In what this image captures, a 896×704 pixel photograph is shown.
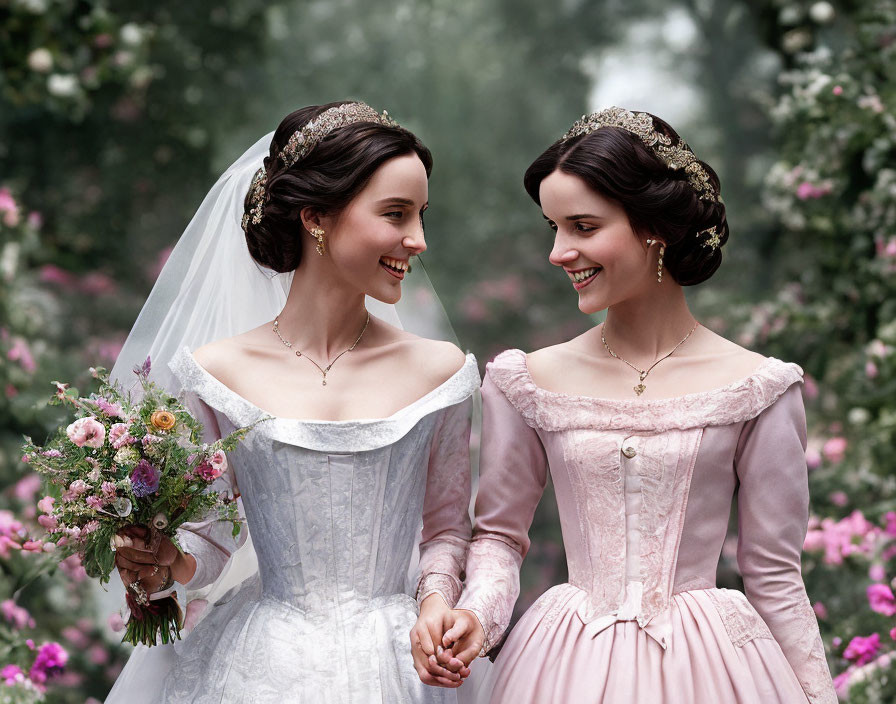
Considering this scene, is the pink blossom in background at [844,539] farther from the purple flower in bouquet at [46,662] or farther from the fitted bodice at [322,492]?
the purple flower in bouquet at [46,662]

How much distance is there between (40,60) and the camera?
545cm

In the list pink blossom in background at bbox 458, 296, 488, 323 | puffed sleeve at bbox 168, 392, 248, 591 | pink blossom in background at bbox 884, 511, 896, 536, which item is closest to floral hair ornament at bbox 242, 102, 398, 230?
puffed sleeve at bbox 168, 392, 248, 591

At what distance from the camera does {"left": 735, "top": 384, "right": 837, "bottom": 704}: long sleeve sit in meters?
2.36

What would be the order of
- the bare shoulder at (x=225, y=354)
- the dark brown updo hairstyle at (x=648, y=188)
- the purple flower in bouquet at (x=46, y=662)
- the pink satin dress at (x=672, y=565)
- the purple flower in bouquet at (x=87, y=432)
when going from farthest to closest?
the purple flower in bouquet at (x=46, y=662) → the bare shoulder at (x=225, y=354) → the dark brown updo hairstyle at (x=648, y=188) → the pink satin dress at (x=672, y=565) → the purple flower in bouquet at (x=87, y=432)

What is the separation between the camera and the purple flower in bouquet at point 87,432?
216 cm

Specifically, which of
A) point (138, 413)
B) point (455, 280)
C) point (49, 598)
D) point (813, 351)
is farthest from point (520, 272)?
point (138, 413)

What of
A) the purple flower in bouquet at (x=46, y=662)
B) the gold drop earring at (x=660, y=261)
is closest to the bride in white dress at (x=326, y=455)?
the gold drop earring at (x=660, y=261)

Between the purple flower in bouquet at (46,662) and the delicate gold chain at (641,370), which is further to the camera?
the purple flower in bouquet at (46,662)

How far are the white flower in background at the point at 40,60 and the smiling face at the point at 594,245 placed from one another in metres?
3.89

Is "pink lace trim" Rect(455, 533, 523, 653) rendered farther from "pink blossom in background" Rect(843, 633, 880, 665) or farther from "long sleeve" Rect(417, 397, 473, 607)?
"pink blossom in background" Rect(843, 633, 880, 665)

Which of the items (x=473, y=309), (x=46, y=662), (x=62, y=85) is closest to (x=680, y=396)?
(x=46, y=662)

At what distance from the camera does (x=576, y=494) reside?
2488 millimetres

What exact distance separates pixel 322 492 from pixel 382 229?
0.62m

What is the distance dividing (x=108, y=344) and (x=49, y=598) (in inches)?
68.8
